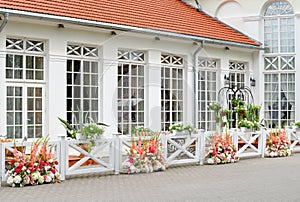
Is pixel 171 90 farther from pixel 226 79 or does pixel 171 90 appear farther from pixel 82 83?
pixel 82 83

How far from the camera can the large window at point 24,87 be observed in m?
12.5

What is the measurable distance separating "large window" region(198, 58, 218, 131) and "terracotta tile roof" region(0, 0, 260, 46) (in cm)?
95

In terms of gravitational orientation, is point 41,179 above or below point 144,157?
below

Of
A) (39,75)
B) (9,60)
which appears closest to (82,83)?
(39,75)

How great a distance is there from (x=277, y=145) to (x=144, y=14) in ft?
16.7

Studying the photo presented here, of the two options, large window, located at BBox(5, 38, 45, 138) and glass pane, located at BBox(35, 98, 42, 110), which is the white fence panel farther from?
glass pane, located at BBox(35, 98, 42, 110)

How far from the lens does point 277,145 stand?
15.2 meters

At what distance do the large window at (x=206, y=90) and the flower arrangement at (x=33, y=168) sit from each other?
7.78 m

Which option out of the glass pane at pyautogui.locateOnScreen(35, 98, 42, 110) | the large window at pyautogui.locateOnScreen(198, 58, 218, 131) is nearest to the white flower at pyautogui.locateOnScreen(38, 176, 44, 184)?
the glass pane at pyautogui.locateOnScreen(35, 98, 42, 110)

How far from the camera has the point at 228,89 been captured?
57.6 feet

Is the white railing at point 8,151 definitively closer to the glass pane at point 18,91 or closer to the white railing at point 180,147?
the glass pane at point 18,91

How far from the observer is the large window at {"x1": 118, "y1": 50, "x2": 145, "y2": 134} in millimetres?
14859

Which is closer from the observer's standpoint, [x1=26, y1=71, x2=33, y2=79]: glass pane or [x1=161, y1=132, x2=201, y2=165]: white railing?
[x1=161, y1=132, x2=201, y2=165]: white railing

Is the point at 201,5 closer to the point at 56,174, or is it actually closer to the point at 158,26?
the point at 158,26
